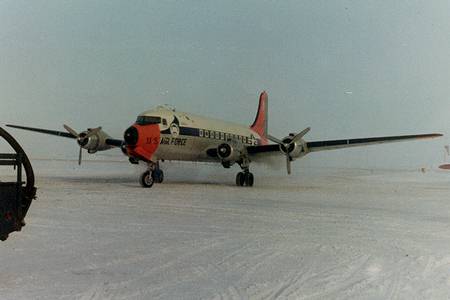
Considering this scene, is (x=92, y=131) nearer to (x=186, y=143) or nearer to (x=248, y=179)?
(x=186, y=143)

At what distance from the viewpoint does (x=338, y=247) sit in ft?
19.9

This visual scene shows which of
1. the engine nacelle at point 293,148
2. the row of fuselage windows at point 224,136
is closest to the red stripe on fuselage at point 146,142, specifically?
the row of fuselage windows at point 224,136

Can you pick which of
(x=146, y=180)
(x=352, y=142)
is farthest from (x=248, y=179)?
(x=146, y=180)

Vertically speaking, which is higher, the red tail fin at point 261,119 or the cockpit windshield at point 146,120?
the red tail fin at point 261,119

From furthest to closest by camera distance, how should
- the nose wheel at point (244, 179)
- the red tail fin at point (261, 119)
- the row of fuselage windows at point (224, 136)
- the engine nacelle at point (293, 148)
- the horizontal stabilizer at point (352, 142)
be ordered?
the red tail fin at point (261, 119) < the row of fuselage windows at point (224, 136) < the nose wheel at point (244, 179) < the horizontal stabilizer at point (352, 142) < the engine nacelle at point (293, 148)

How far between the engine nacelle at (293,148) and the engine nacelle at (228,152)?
2.18 metres

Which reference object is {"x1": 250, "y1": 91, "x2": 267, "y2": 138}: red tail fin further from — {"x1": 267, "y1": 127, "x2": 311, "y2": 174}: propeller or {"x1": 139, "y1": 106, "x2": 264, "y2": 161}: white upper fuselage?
{"x1": 267, "y1": 127, "x2": 311, "y2": 174}: propeller

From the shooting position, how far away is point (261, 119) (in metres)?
30.2

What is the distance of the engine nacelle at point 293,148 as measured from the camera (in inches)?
764

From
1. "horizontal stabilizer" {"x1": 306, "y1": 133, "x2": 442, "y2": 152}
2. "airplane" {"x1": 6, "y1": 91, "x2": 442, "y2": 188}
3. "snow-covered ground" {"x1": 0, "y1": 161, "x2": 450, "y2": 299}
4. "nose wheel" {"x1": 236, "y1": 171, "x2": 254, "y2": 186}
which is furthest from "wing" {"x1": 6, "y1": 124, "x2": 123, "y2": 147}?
"snow-covered ground" {"x1": 0, "y1": 161, "x2": 450, "y2": 299}

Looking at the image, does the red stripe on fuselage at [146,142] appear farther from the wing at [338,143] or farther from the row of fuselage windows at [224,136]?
the wing at [338,143]

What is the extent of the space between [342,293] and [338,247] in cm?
212

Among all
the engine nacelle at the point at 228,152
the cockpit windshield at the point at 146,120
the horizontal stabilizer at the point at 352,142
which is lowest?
the engine nacelle at the point at 228,152

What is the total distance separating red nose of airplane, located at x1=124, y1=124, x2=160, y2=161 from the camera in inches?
678
